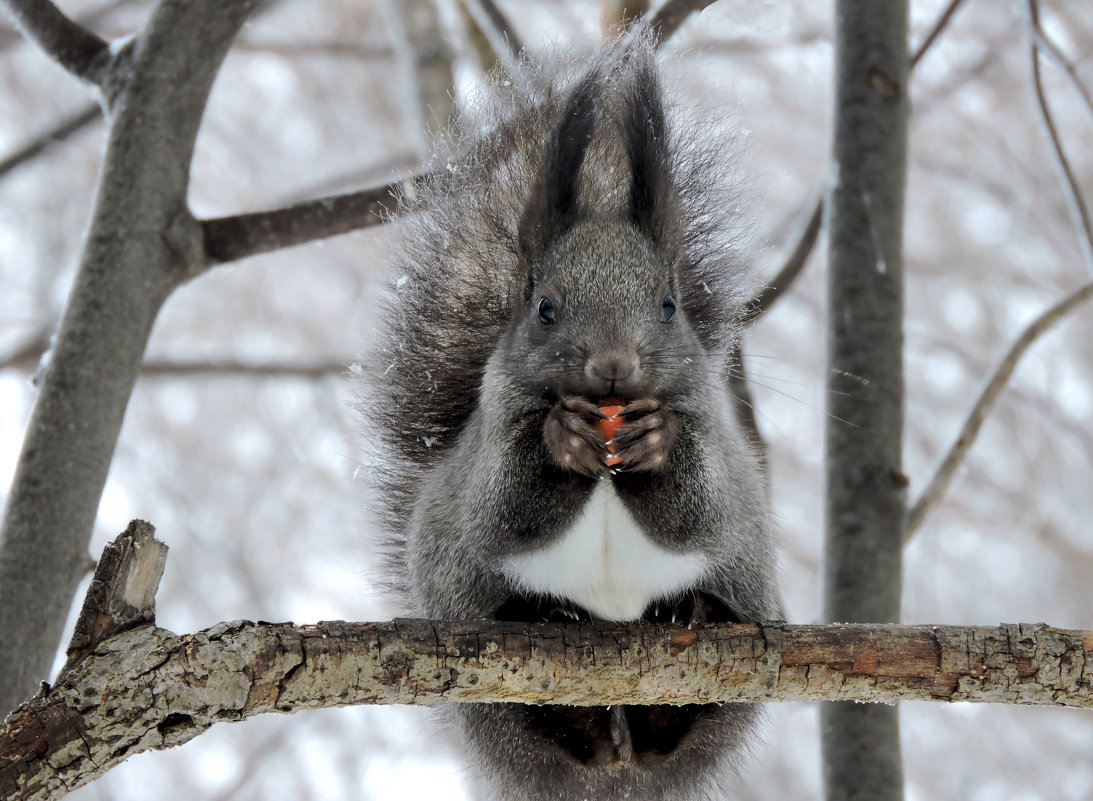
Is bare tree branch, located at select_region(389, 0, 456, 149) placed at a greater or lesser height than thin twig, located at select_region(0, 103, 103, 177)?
greater

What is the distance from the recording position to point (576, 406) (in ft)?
7.21

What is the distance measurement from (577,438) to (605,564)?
32cm

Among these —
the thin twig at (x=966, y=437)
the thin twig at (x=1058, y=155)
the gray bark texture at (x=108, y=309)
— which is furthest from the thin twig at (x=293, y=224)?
the thin twig at (x=1058, y=155)

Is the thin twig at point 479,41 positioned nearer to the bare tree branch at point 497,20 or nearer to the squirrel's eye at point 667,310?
the bare tree branch at point 497,20

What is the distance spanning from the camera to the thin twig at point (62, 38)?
2797 mm

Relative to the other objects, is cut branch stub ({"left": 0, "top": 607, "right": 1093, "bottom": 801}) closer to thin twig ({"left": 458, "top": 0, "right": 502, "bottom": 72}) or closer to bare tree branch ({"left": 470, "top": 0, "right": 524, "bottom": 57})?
bare tree branch ({"left": 470, "top": 0, "right": 524, "bottom": 57})

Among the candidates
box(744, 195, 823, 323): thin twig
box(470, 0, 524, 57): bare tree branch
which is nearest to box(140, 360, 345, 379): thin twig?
box(470, 0, 524, 57): bare tree branch

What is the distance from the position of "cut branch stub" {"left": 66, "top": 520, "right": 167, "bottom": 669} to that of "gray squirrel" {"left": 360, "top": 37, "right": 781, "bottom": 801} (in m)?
0.80

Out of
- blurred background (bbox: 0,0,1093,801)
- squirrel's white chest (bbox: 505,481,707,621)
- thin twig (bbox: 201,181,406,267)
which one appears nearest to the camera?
squirrel's white chest (bbox: 505,481,707,621)

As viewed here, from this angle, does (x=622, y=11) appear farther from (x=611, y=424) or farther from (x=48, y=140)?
(x=611, y=424)

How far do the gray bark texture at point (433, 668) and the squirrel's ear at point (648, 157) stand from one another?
1010 mm

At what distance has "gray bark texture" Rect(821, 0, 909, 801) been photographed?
9.75 ft

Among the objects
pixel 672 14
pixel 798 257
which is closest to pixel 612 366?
pixel 672 14

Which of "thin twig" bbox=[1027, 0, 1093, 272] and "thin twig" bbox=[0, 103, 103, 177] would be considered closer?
"thin twig" bbox=[0, 103, 103, 177]
